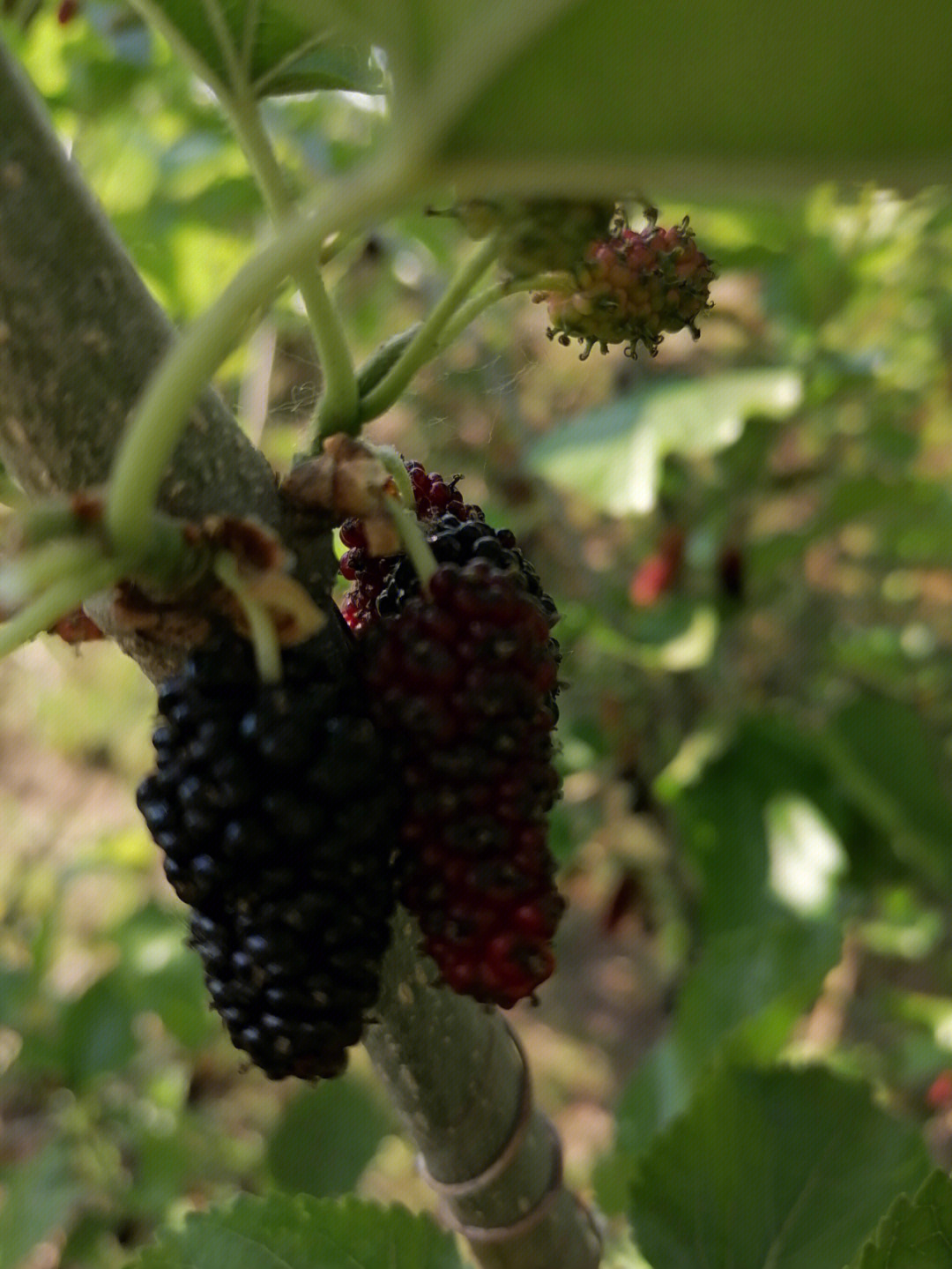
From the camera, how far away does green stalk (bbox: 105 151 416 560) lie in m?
0.19

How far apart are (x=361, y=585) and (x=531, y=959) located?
14cm

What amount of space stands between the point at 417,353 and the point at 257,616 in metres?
0.10

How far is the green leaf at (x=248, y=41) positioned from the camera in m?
0.34

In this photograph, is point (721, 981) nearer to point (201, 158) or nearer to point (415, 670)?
point (415, 670)

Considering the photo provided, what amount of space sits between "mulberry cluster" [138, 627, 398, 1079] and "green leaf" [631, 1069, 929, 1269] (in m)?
0.30

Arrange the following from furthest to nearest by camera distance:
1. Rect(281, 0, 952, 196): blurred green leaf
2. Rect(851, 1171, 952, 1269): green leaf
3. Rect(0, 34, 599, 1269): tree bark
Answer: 1. Rect(851, 1171, 952, 1269): green leaf
2. Rect(0, 34, 599, 1269): tree bark
3. Rect(281, 0, 952, 196): blurred green leaf

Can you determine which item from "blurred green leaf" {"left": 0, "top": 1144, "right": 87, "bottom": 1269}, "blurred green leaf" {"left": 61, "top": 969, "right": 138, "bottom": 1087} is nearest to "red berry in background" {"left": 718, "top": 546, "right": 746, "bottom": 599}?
"blurred green leaf" {"left": 61, "top": 969, "right": 138, "bottom": 1087}

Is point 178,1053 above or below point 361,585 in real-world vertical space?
below

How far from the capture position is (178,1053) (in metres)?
1.47

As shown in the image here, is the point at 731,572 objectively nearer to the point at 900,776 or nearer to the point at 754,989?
the point at 900,776

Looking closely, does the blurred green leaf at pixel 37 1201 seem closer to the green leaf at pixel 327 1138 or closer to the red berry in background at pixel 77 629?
the green leaf at pixel 327 1138

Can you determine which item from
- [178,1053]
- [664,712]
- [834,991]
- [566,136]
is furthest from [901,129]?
[834,991]

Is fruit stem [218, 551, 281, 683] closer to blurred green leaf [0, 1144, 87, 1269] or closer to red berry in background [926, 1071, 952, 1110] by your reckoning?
blurred green leaf [0, 1144, 87, 1269]

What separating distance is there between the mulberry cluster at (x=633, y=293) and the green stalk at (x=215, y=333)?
162mm
